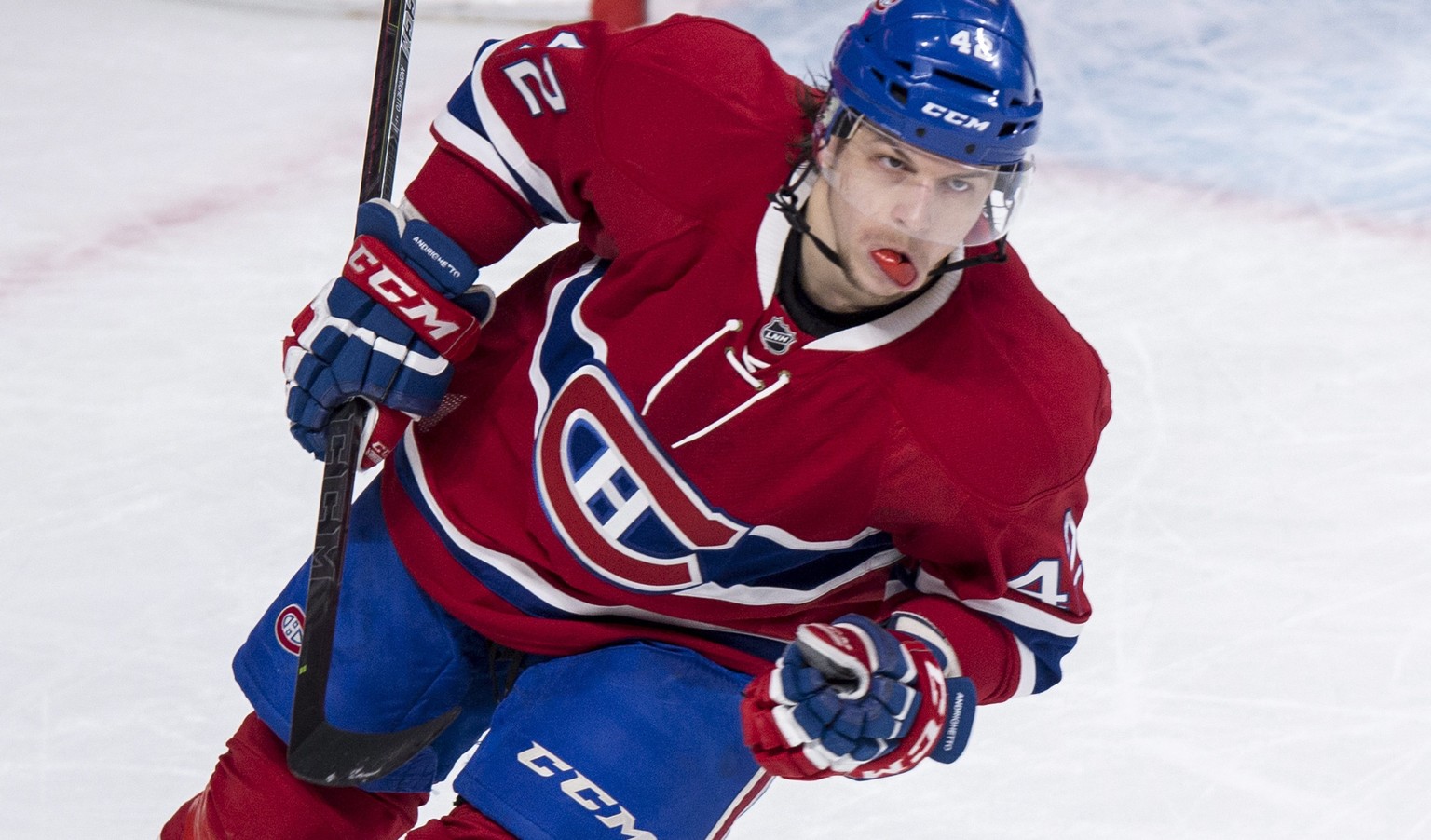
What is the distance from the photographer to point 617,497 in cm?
190

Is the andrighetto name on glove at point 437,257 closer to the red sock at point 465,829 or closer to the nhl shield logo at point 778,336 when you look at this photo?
the nhl shield logo at point 778,336

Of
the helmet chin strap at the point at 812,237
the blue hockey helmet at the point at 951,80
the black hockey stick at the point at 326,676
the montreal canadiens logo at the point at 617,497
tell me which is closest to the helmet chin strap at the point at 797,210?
the helmet chin strap at the point at 812,237

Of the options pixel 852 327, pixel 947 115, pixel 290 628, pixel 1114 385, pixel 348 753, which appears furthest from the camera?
pixel 1114 385

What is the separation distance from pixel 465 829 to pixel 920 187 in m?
0.86

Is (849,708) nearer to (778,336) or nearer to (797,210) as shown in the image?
(778,336)

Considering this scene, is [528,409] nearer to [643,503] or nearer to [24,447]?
[643,503]

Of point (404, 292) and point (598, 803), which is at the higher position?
point (404, 292)

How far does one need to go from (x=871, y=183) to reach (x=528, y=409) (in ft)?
1.74

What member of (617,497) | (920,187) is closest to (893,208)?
(920,187)

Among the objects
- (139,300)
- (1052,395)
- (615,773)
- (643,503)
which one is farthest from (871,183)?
(139,300)

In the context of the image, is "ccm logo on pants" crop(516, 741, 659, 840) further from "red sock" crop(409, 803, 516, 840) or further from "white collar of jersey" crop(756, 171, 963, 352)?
"white collar of jersey" crop(756, 171, 963, 352)

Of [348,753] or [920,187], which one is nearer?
[920,187]

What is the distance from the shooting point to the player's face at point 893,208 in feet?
5.58

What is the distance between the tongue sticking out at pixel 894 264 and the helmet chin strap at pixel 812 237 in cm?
5
